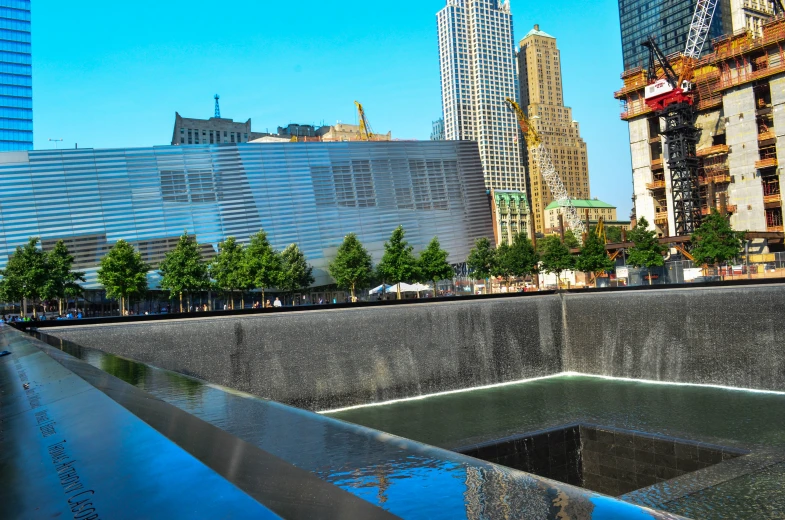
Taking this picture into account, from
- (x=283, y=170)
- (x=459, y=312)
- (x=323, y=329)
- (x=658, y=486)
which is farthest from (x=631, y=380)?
(x=283, y=170)

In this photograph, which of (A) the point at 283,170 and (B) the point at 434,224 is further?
(B) the point at 434,224

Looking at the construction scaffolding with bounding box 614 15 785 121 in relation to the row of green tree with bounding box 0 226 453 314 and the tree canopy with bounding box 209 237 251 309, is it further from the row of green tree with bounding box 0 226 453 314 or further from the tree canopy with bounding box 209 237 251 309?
the tree canopy with bounding box 209 237 251 309

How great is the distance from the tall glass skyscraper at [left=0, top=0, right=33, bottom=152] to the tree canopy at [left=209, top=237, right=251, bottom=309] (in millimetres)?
64450

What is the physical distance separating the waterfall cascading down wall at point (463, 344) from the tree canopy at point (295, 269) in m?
43.2

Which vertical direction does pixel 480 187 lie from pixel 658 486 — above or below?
above

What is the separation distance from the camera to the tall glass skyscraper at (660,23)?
145750 mm

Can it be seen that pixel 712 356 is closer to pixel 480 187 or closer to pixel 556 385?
pixel 556 385

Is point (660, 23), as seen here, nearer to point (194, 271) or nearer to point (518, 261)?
point (518, 261)

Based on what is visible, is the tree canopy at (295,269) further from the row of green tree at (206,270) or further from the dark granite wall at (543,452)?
the dark granite wall at (543,452)

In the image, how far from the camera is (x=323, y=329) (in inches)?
840

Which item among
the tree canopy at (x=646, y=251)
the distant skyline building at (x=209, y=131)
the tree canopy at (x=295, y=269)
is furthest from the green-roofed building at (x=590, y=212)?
the tree canopy at (x=646, y=251)

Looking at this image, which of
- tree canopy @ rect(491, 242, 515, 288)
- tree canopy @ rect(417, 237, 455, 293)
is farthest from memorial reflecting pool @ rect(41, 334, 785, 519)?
tree canopy @ rect(491, 242, 515, 288)

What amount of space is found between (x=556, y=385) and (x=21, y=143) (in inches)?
4293

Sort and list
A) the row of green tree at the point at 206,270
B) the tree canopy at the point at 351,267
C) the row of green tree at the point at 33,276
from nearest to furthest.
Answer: the row of green tree at the point at 33,276, the row of green tree at the point at 206,270, the tree canopy at the point at 351,267
